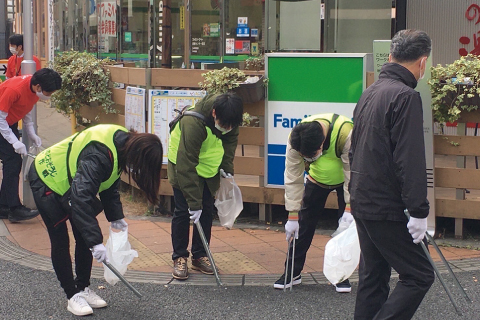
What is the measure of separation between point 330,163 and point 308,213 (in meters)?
0.44

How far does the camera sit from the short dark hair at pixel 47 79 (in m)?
5.91

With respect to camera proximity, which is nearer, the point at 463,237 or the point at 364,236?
the point at 364,236

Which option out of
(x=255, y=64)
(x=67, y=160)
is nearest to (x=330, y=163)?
(x=67, y=160)

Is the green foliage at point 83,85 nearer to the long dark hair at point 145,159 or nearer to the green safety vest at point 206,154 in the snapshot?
the green safety vest at point 206,154

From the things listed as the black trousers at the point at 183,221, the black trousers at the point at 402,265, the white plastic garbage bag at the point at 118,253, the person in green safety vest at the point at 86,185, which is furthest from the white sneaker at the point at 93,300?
the black trousers at the point at 402,265

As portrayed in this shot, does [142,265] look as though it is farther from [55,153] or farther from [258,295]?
[55,153]

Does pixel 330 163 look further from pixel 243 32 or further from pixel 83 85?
pixel 243 32

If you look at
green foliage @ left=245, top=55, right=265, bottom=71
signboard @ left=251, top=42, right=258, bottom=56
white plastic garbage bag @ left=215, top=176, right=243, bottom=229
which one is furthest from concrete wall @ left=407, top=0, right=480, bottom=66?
white plastic garbage bag @ left=215, top=176, right=243, bottom=229

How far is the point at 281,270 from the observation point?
17.5ft

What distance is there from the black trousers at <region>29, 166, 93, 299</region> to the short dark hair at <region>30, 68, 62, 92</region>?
1.80 metres

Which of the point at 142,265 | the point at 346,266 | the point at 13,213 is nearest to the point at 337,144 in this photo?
the point at 346,266

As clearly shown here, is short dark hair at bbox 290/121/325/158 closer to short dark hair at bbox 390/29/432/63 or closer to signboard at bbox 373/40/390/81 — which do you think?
short dark hair at bbox 390/29/432/63

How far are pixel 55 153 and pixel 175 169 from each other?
1.11 metres

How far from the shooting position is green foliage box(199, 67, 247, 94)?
247 inches
